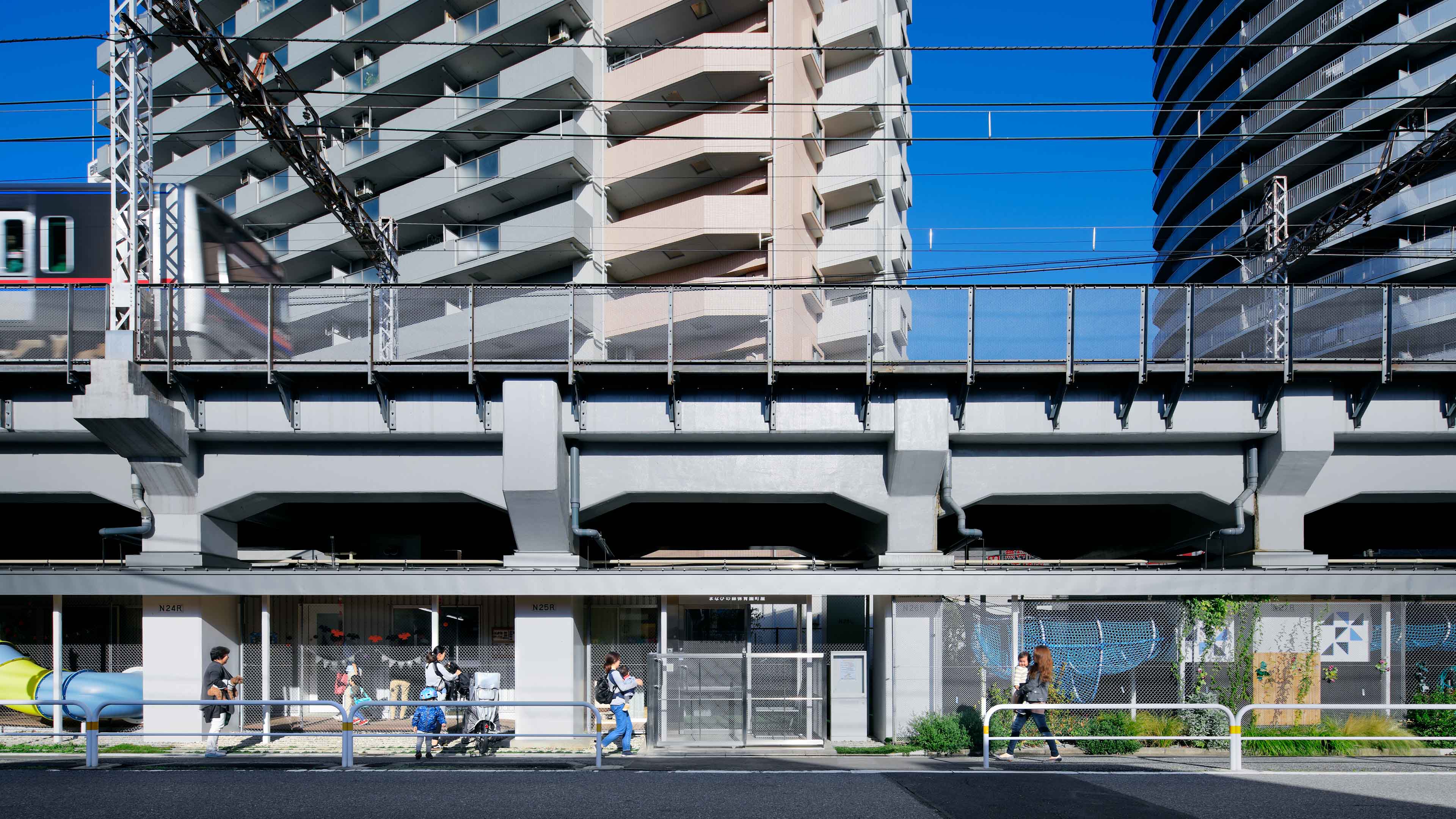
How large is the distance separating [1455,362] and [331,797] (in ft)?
59.4

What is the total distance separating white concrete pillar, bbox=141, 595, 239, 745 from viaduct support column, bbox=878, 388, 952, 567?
11.6 metres

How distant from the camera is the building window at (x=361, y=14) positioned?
133 feet

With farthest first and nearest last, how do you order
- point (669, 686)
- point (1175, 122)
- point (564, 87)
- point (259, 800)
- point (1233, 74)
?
point (1175, 122), point (1233, 74), point (564, 87), point (669, 686), point (259, 800)

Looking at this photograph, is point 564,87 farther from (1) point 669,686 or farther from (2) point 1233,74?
(2) point 1233,74

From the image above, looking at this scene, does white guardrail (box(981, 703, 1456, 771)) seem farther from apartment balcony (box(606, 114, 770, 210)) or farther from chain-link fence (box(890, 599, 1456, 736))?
apartment balcony (box(606, 114, 770, 210))

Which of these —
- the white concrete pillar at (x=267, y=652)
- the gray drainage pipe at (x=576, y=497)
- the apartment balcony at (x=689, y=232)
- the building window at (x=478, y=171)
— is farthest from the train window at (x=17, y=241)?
the building window at (x=478, y=171)

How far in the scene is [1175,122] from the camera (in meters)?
55.1

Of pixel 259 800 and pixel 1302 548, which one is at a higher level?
pixel 1302 548

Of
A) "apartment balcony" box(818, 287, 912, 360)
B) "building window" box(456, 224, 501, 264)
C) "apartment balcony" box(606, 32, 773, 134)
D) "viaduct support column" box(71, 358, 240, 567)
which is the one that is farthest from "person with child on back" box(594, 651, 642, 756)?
"building window" box(456, 224, 501, 264)

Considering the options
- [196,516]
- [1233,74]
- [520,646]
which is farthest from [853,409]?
[1233,74]

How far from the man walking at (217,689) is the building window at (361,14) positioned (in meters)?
32.1

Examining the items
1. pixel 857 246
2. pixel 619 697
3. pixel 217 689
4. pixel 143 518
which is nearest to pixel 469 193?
pixel 857 246

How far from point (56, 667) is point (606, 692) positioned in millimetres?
9822

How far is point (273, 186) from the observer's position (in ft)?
140
